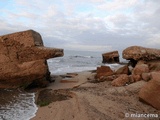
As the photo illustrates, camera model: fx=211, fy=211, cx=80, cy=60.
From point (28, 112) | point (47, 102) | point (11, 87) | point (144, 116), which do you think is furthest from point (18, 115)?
point (11, 87)

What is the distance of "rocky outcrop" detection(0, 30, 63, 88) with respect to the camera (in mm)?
10328

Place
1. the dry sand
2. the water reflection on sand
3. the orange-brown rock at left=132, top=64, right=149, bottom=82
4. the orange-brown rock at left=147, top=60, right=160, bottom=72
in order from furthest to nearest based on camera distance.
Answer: the orange-brown rock at left=147, top=60, right=160, bottom=72 < the orange-brown rock at left=132, top=64, right=149, bottom=82 < the water reflection on sand < the dry sand

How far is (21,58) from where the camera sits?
414 inches

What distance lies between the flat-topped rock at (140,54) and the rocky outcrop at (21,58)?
4.79 m

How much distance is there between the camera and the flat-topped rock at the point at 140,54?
12.3 metres

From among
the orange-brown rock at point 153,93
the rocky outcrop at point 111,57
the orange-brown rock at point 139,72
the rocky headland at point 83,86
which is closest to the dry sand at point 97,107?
the rocky headland at point 83,86

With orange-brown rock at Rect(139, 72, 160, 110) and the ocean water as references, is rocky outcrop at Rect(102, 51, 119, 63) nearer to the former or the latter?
the ocean water

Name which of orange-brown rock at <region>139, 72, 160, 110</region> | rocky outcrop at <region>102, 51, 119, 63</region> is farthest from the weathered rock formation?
rocky outcrop at <region>102, 51, 119, 63</region>

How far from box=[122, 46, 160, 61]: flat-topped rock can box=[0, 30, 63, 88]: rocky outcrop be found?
4.79 meters

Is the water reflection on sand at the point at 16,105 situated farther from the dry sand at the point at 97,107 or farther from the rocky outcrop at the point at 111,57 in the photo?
the rocky outcrop at the point at 111,57

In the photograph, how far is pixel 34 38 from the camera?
1057 centimetres

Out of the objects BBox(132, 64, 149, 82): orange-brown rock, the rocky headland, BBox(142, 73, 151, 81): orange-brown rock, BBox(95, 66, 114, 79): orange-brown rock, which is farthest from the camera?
BBox(95, 66, 114, 79): orange-brown rock

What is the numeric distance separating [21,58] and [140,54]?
21.9ft

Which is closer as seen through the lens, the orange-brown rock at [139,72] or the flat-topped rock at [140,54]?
the orange-brown rock at [139,72]
